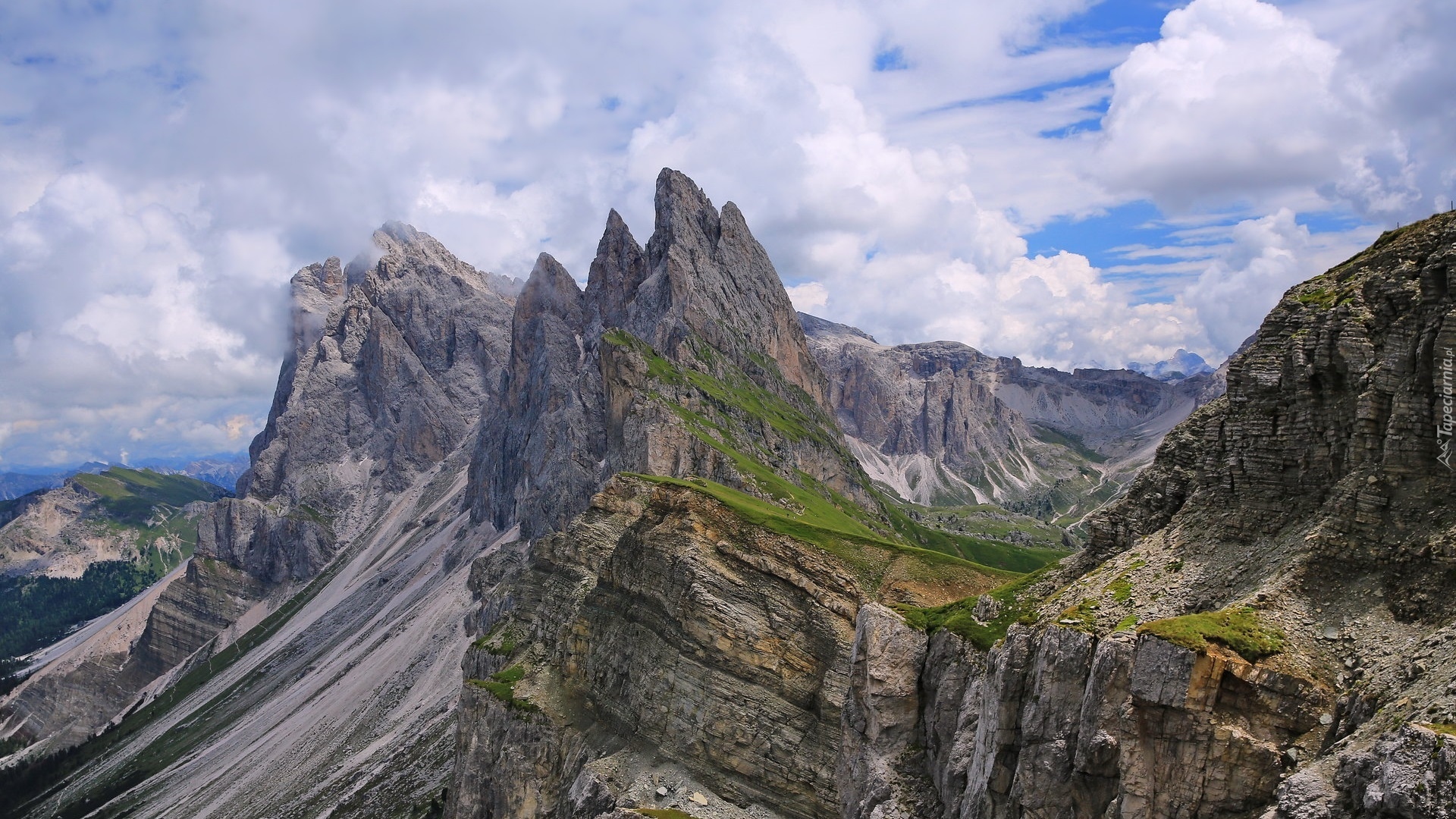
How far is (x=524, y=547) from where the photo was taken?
193750 millimetres

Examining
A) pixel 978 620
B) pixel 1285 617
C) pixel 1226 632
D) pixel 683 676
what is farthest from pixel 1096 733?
pixel 683 676

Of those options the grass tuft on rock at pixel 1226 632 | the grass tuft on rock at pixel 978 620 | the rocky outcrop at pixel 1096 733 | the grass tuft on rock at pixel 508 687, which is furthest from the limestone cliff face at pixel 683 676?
the grass tuft on rock at pixel 1226 632

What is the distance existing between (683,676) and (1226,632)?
169 ft

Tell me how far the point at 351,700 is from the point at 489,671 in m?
99.8

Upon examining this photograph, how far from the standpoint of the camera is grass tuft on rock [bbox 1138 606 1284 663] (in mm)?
24906

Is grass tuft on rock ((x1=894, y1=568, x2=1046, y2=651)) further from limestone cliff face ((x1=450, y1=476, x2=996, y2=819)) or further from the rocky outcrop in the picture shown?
limestone cliff face ((x1=450, y1=476, x2=996, y2=819))

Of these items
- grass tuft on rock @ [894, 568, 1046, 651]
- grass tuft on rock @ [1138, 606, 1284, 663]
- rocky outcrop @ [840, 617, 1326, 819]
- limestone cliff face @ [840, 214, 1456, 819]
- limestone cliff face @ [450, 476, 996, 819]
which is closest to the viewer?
limestone cliff face @ [840, 214, 1456, 819]

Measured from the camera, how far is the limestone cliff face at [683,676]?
6712 centimetres

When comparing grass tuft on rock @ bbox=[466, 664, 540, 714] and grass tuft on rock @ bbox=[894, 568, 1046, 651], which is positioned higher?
grass tuft on rock @ bbox=[894, 568, 1046, 651]

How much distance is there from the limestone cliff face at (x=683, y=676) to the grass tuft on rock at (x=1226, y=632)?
39819mm

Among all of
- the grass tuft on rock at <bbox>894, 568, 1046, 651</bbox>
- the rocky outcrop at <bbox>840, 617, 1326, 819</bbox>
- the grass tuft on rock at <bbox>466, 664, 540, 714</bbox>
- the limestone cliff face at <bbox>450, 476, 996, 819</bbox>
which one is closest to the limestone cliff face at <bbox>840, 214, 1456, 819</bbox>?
the rocky outcrop at <bbox>840, 617, 1326, 819</bbox>

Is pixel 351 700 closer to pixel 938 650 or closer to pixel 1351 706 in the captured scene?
pixel 938 650

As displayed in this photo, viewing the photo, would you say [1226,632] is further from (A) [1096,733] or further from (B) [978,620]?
(B) [978,620]

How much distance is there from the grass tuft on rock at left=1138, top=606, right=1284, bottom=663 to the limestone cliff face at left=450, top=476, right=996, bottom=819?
39819 millimetres
